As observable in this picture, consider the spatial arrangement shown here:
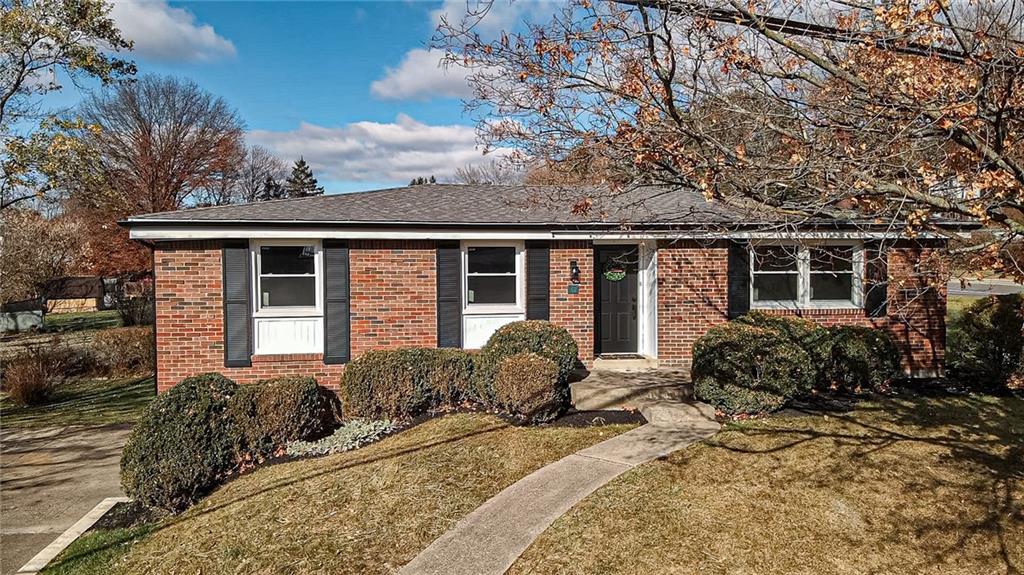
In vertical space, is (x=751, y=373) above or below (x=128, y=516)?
above

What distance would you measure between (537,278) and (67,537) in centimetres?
724

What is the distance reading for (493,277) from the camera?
10.5 meters

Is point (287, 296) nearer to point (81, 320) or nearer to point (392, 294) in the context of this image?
point (392, 294)

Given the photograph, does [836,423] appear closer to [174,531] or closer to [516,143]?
[516,143]

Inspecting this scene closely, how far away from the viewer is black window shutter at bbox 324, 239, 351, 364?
9.75m

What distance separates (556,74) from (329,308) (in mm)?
5642

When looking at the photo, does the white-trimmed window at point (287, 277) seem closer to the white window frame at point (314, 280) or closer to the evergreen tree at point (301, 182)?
the white window frame at point (314, 280)

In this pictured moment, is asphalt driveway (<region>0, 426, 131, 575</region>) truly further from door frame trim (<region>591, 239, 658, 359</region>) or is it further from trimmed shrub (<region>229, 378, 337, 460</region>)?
door frame trim (<region>591, 239, 658, 359</region>)

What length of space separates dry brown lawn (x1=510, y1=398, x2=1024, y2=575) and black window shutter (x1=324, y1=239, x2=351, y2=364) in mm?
5718

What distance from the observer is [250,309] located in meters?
9.55

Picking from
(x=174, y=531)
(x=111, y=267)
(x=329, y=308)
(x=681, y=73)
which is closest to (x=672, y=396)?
(x=681, y=73)

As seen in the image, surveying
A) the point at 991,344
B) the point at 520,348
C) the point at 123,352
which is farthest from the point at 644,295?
the point at 123,352

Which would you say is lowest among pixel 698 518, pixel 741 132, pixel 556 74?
pixel 698 518

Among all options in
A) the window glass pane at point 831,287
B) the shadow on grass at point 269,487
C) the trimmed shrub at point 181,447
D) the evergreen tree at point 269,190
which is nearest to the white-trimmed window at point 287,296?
the trimmed shrub at point 181,447
